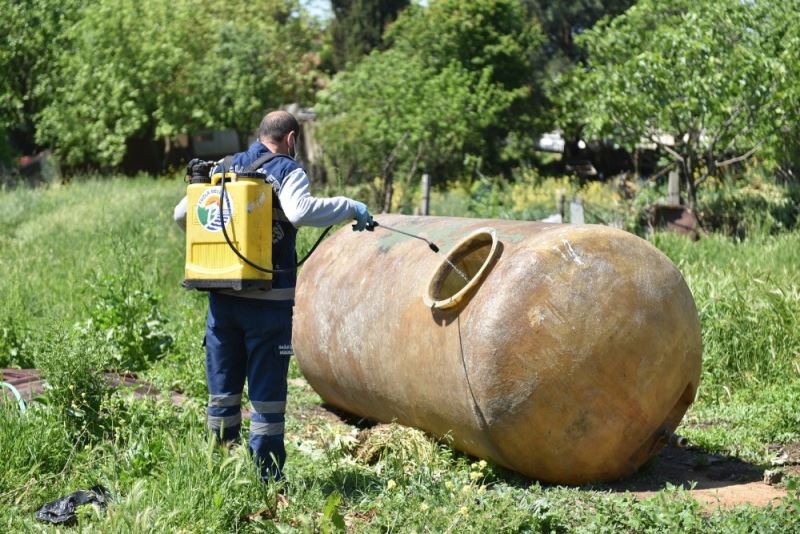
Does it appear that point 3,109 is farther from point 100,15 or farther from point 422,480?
point 422,480

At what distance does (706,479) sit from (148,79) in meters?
22.6

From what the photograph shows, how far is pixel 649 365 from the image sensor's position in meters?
5.68

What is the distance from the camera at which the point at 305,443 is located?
677cm

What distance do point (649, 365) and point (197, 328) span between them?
497cm

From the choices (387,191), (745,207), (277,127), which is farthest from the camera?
(745,207)

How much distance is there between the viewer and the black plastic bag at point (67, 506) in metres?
5.03

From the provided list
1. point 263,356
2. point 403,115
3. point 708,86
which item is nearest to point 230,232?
point 263,356

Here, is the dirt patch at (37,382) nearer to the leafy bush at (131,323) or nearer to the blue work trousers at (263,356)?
the leafy bush at (131,323)

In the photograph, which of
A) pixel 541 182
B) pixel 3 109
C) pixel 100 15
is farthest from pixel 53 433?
pixel 3 109

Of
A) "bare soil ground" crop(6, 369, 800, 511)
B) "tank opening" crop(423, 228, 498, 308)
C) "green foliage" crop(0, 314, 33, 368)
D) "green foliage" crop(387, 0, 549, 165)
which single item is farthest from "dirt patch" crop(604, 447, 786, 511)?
"green foliage" crop(387, 0, 549, 165)

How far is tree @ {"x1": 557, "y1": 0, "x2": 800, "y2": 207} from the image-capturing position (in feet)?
49.1

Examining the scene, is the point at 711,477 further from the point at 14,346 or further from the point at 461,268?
the point at 14,346

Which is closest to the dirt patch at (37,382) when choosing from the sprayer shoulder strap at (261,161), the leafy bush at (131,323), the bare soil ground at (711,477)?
the bare soil ground at (711,477)

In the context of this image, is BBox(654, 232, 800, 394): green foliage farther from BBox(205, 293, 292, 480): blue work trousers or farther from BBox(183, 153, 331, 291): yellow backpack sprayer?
BBox(183, 153, 331, 291): yellow backpack sprayer
